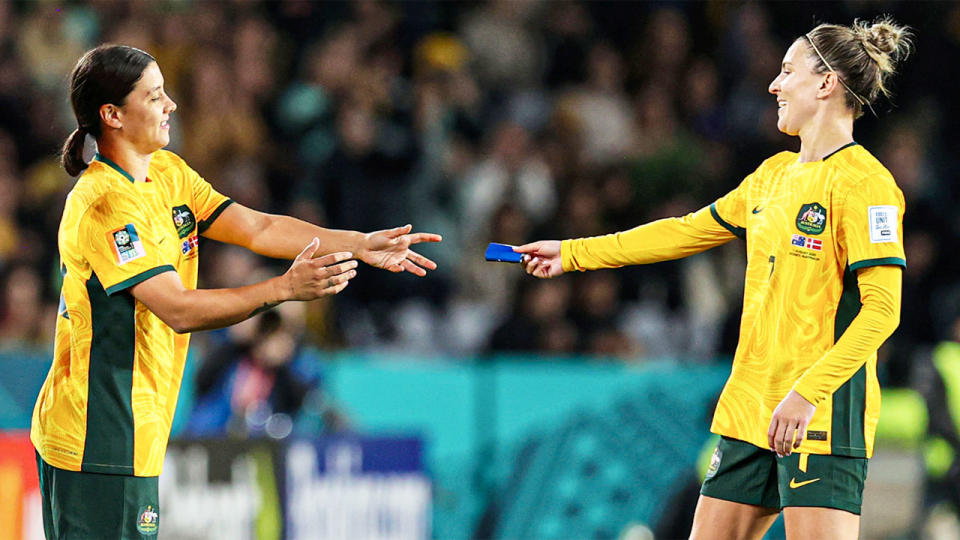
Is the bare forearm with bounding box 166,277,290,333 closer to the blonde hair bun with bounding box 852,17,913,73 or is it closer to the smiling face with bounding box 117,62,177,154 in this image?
the smiling face with bounding box 117,62,177,154

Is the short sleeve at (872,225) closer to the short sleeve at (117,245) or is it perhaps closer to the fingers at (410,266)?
the fingers at (410,266)

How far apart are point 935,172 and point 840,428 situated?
301 inches

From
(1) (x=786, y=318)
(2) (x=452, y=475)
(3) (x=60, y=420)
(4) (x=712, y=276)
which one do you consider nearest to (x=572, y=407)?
(2) (x=452, y=475)

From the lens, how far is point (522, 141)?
10148 millimetres

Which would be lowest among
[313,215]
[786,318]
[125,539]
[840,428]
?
[125,539]

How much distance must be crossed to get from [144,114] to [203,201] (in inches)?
16.6

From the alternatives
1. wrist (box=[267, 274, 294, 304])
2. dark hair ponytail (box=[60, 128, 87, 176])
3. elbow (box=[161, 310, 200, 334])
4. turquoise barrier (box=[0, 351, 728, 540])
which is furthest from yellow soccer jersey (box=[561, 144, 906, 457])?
turquoise barrier (box=[0, 351, 728, 540])

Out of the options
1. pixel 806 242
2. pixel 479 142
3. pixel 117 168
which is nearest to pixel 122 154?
pixel 117 168

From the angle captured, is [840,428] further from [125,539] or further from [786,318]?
[125,539]

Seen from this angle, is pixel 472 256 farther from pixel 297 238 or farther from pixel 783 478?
pixel 783 478

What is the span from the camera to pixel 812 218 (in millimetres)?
4043

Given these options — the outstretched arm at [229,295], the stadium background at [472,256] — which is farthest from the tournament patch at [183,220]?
the stadium background at [472,256]

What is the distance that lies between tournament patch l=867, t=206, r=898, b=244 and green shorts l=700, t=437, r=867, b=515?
694 mm

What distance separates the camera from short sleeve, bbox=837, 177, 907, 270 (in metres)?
3.89
